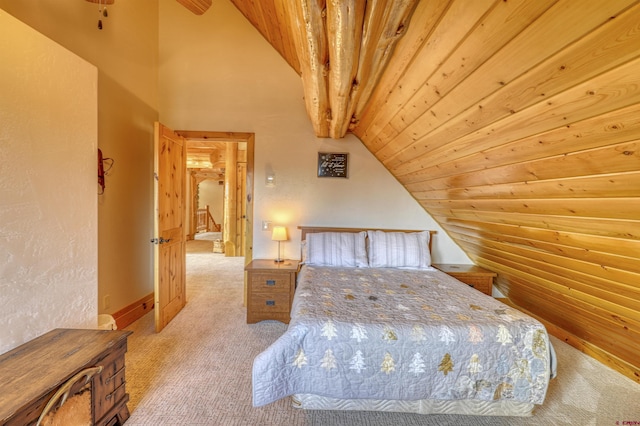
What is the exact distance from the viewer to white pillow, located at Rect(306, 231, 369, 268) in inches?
102

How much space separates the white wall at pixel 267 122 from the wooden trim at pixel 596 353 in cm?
100

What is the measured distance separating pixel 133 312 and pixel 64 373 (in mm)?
1699

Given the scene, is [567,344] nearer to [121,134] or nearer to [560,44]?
[560,44]

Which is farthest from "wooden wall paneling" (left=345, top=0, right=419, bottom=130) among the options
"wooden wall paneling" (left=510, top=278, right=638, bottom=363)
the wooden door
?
"wooden wall paneling" (left=510, top=278, right=638, bottom=363)

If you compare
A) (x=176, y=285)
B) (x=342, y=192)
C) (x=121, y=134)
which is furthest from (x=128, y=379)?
(x=342, y=192)

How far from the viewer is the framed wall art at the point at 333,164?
2.96 metres

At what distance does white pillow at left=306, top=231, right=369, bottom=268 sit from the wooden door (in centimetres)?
140

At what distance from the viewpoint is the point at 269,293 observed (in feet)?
8.32

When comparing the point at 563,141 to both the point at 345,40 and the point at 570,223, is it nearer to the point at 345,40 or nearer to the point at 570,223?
the point at 570,223

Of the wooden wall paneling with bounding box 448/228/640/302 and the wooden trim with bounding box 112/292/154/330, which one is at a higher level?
the wooden wall paneling with bounding box 448/228/640/302

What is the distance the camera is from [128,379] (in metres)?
1.71

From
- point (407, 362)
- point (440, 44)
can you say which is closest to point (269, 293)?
point (407, 362)

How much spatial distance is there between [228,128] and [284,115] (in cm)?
68

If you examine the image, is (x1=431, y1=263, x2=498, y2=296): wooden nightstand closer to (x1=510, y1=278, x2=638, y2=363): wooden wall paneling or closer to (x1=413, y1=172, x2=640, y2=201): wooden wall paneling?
(x1=510, y1=278, x2=638, y2=363): wooden wall paneling
